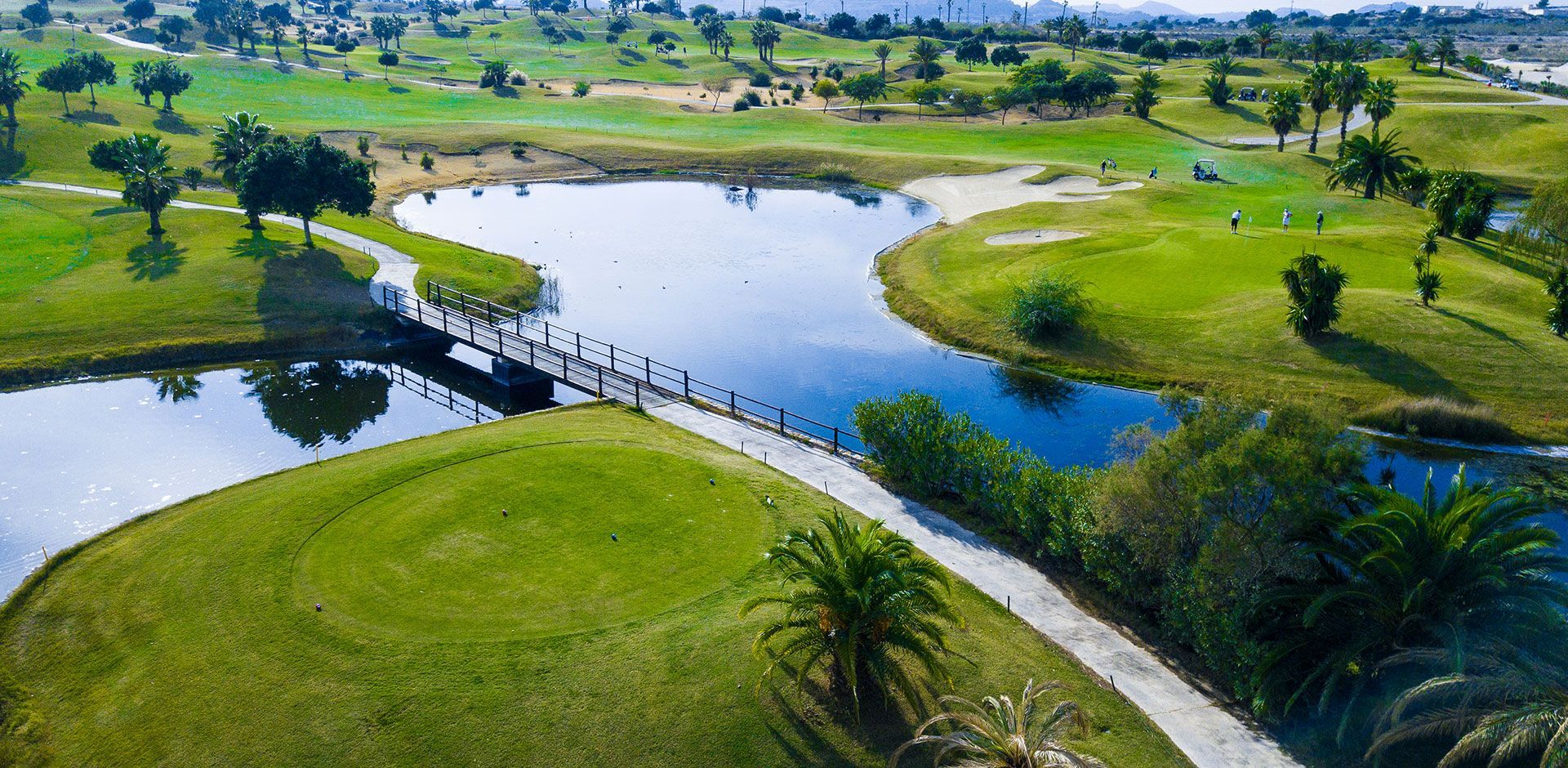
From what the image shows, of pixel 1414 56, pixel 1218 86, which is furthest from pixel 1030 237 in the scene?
pixel 1414 56

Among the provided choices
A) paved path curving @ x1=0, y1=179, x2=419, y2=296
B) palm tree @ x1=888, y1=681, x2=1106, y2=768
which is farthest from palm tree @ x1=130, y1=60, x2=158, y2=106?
palm tree @ x1=888, y1=681, x2=1106, y2=768

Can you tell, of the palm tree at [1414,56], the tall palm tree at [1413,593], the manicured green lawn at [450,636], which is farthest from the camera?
the palm tree at [1414,56]

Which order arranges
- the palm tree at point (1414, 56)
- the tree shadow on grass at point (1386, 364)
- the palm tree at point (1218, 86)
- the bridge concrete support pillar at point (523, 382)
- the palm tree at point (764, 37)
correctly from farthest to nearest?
the palm tree at point (764, 37), the palm tree at point (1414, 56), the palm tree at point (1218, 86), the bridge concrete support pillar at point (523, 382), the tree shadow on grass at point (1386, 364)

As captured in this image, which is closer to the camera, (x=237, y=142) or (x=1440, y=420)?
(x=1440, y=420)

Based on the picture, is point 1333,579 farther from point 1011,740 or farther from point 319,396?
point 319,396

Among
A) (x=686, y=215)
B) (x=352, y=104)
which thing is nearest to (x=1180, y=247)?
(x=686, y=215)

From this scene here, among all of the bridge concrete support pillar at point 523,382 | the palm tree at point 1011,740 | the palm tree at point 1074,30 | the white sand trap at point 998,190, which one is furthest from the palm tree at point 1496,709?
the palm tree at point 1074,30

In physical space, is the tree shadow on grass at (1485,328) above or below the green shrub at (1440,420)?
above

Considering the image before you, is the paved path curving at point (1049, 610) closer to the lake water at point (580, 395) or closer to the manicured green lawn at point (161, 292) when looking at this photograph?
the lake water at point (580, 395)
